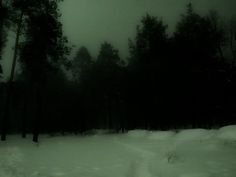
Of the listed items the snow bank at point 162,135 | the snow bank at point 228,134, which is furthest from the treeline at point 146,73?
the snow bank at point 228,134

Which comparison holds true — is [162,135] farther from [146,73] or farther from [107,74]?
[107,74]

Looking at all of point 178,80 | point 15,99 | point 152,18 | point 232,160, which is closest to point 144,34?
point 152,18

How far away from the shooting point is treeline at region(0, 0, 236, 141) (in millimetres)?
25078

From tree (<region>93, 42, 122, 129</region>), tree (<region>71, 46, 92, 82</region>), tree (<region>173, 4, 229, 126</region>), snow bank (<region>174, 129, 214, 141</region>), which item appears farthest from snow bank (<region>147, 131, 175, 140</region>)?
tree (<region>71, 46, 92, 82</region>)

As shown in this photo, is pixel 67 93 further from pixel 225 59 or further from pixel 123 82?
pixel 225 59

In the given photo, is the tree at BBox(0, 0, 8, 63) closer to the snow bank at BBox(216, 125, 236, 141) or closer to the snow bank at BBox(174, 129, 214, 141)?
the snow bank at BBox(174, 129, 214, 141)

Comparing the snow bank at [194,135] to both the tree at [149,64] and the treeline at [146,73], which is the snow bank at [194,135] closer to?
the treeline at [146,73]

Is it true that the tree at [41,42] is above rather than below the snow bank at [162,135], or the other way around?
above

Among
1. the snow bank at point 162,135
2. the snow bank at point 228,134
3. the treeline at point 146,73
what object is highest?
the treeline at point 146,73

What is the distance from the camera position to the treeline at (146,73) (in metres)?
25.1

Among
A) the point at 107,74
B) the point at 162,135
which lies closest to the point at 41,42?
the point at 162,135

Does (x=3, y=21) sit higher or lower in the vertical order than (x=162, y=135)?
higher

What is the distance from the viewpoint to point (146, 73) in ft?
126

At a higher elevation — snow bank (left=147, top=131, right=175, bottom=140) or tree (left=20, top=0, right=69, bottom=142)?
tree (left=20, top=0, right=69, bottom=142)
